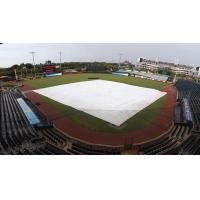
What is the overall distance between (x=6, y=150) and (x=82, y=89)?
4748 millimetres

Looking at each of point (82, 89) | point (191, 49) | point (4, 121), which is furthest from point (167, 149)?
point (4, 121)

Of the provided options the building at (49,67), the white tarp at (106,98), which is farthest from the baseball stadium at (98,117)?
the building at (49,67)

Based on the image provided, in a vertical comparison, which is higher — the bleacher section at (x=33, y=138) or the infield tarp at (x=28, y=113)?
the infield tarp at (x=28, y=113)

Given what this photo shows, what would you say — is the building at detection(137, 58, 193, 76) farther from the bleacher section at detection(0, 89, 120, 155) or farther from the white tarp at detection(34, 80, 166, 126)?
the bleacher section at detection(0, 89, 120, 155)

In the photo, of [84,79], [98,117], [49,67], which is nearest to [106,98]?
[98,117]

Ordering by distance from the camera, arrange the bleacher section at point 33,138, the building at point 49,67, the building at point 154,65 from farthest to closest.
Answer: the building at point 49,67
the building at point 154,65
the bleacher section at point 33,138

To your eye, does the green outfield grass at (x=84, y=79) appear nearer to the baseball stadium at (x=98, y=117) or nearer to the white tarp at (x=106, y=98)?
the baseball stadium at (x=98, y=117)

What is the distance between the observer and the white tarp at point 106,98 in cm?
745

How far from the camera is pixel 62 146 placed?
547 cm

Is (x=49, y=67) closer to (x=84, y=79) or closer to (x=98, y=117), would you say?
(x=84, y=79)

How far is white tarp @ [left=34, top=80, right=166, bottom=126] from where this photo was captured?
24.5 ft

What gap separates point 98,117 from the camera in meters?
7.19

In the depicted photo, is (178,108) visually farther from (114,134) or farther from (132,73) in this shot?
(114,134)

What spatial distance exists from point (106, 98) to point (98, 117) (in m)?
1.19
